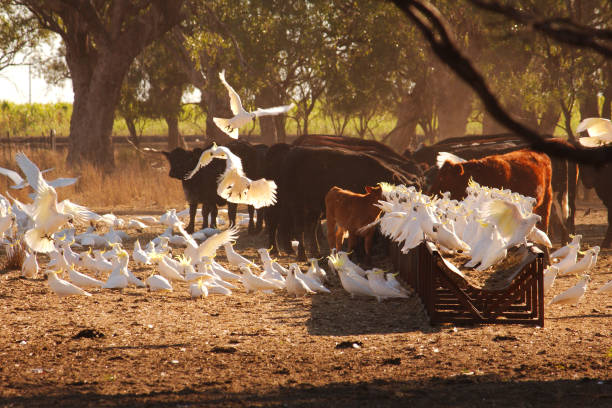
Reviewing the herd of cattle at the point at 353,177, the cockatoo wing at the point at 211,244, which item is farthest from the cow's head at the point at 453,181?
the cockatoo wing at the point at 211,244

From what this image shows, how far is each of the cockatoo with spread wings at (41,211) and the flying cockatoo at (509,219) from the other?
4109 millimetres

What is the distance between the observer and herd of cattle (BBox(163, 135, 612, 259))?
10.4 m

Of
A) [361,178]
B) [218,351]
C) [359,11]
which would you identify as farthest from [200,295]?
[359,11]

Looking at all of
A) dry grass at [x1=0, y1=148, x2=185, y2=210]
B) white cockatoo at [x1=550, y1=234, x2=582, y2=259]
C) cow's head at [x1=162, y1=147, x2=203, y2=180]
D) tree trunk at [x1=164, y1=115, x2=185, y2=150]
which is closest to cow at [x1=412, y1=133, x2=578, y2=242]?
white cockatoo at [x1=550, y1=234, x2=582, y2=259]

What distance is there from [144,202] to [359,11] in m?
9.18

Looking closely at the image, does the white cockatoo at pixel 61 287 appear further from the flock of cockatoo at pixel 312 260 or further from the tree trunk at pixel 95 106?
the tree trunk at pixel 95 106

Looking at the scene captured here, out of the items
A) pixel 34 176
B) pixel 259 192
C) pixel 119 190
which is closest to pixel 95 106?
pixel 119 190

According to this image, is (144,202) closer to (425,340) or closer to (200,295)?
(200,295)

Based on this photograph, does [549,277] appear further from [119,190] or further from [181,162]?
[119,190]

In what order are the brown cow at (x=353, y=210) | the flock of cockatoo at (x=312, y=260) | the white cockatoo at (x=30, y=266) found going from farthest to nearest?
the brown cow at (x=353, y=210) → the white cockatoo at (x=30, y=266) → the flock of cockatoo at (x=312, y=260)

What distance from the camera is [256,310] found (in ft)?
26.7

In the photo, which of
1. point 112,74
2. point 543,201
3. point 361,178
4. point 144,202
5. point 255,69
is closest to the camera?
point 543,201

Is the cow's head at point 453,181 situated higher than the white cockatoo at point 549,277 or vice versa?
the cow's head at point 453,181

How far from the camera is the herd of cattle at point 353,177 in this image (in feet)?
34.0
